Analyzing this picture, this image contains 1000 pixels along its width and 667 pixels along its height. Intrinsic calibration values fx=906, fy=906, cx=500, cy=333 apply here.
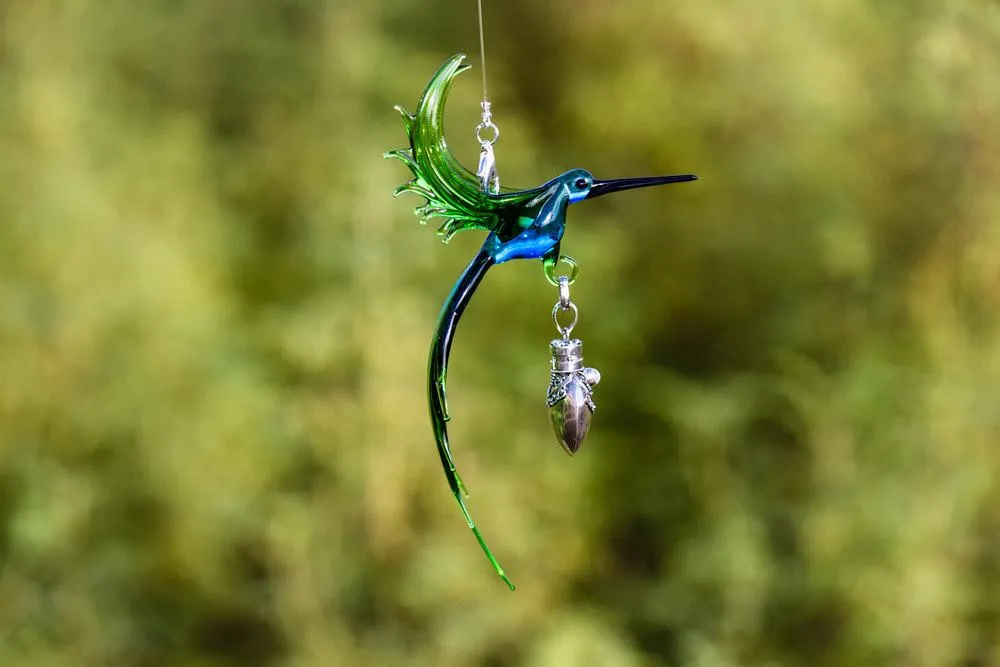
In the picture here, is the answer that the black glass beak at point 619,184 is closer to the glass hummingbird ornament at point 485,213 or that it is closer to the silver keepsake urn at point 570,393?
the glass hummingbird ornament at point 485,213

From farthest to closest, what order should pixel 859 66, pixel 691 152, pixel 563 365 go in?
pixel 691 152 < pixel 859 66 < pixel 563 365

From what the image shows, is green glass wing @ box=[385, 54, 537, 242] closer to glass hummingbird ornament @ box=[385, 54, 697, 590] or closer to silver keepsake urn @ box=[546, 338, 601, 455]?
glass hummingbird ornament @ box=[385, 54, 697, 590]

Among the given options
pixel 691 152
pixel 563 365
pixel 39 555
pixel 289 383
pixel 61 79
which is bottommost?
pixel 563 365

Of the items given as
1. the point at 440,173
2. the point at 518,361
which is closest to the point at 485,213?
the point at 440,173

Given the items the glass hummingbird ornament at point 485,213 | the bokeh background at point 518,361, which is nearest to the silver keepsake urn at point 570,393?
the glass hummingbird ornament at point 485,213

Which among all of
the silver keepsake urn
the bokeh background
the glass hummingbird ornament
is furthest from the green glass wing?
the bokeh background

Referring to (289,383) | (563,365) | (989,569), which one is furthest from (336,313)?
(989,569)

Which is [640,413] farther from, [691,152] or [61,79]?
[61,79]
